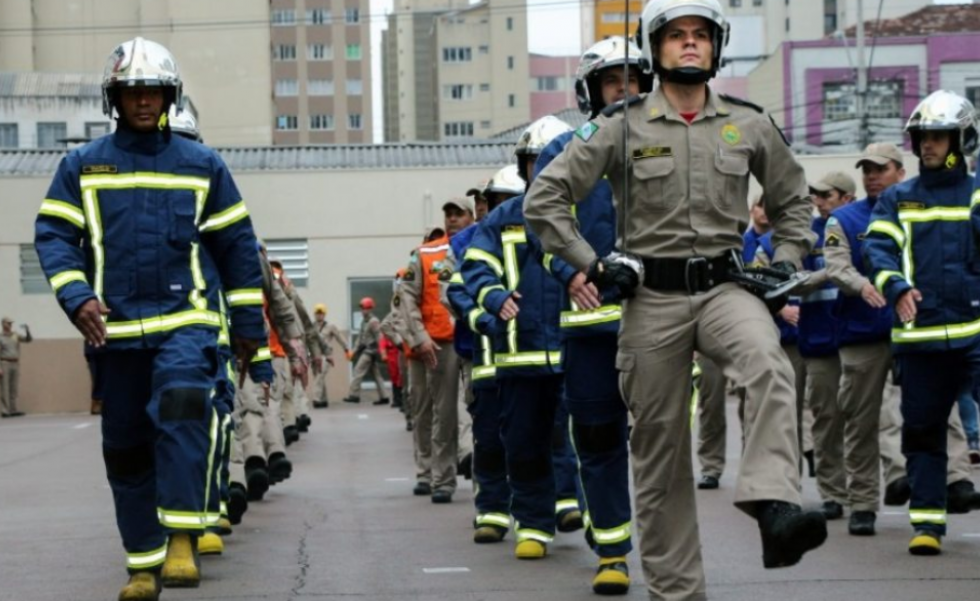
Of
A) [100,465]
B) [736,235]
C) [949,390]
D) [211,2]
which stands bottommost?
[100,465]

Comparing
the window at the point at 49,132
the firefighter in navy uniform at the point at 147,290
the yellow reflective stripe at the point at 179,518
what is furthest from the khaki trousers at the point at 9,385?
the yellow reflective stripe at the point at 179,518

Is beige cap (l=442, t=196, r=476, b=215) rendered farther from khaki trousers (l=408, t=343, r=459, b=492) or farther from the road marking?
the road marking

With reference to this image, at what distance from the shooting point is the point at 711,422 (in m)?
15.6

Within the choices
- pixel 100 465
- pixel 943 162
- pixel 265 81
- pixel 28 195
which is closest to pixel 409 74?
pixel 265 81

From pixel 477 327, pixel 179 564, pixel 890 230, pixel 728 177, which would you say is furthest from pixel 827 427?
pixel 728 177

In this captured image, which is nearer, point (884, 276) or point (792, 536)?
point (792, 536)

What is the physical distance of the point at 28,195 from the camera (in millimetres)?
44344

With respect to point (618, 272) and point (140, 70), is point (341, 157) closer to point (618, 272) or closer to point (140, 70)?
point (140, 70)

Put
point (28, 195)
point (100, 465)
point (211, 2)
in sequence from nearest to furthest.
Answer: point (100, 465)
point (28, 195)
point (211, 2)

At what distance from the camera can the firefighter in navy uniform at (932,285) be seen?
10.6m

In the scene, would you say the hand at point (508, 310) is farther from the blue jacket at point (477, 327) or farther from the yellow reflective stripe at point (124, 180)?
the yellow reflective stripe at point (124, 180)

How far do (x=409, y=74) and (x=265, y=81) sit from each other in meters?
80.7

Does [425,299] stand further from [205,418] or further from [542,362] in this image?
[205,418]

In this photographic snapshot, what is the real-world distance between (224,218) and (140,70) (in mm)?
708
